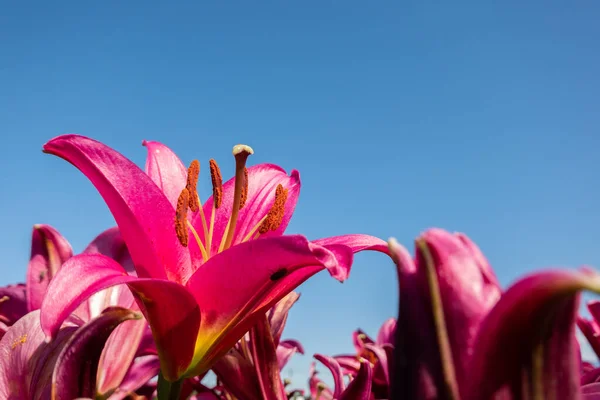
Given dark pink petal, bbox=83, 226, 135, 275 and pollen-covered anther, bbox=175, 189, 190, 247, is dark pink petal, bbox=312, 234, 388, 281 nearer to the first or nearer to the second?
pollen-covered anther, bbox=175, 189, 190, 247

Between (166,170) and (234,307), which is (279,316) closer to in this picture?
(234,307)

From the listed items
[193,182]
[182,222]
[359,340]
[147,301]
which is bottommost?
[359,340]

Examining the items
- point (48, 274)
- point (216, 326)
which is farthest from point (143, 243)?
point (48, 274)

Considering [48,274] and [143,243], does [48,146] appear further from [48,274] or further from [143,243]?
[48,274]

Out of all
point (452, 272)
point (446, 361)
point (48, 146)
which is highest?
point (48, 146)

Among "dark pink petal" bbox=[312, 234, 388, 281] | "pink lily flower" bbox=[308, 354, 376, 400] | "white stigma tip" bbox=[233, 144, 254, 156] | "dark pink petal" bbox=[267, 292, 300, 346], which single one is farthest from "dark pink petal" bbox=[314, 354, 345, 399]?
"white stigma tip" bbox=[233, 144, 254, 156]

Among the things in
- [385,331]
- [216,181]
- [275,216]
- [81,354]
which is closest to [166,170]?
[216,181]
